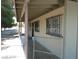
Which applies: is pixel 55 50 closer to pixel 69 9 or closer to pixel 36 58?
pixel 36 58

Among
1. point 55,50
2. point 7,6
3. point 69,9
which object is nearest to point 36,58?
point 55,50

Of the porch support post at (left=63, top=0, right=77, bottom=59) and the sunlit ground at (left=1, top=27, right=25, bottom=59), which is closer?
the porch support post at (left=63, top=0, right=77, bottom=59)

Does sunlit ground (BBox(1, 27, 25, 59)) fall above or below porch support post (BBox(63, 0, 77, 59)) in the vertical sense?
below

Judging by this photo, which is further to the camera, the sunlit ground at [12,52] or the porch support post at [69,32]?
the sunlit ground at [12,52]

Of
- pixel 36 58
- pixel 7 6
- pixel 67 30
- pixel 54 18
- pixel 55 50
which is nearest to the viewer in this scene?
pixel 67 30

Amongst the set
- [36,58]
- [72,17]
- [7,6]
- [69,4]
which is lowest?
[36,58]

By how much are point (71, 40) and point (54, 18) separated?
411cm

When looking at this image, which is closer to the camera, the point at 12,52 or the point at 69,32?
the point at 69,32

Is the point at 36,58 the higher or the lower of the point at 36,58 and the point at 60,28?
the lower

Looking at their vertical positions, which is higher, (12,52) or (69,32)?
(69,32)

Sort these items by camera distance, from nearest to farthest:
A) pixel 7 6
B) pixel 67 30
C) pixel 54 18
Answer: pixel 67 30 < pixel 54 18 < pixel 7 6

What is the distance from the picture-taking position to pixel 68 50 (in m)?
5.82

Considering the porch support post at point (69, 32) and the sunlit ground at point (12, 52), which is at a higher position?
the porch support post at point (69, 32)

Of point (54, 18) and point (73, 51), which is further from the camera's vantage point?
point (54, 18)
